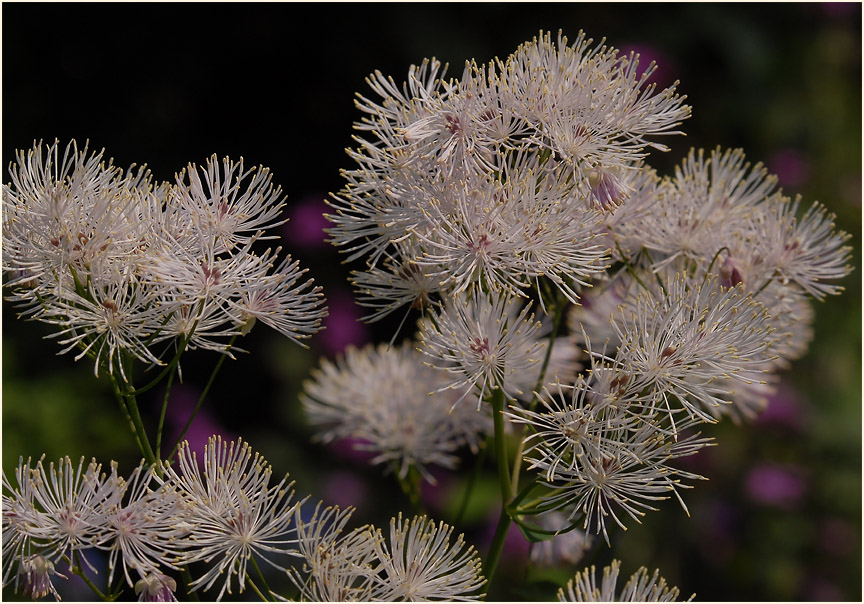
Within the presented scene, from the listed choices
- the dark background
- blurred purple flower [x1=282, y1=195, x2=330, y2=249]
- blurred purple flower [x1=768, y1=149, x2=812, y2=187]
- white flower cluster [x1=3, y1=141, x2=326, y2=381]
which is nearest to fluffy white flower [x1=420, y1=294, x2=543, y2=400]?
white flower cluster [x1=3, y1=141, x2=326, y2=381]

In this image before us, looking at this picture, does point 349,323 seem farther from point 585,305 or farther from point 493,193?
point 493,193

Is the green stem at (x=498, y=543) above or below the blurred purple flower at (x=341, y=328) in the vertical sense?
below

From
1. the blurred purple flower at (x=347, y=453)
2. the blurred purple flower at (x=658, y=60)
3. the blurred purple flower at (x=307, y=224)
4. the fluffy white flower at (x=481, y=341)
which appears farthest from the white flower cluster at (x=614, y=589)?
the blurred purple flower at (x=658, y=60)

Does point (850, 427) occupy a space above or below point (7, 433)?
above

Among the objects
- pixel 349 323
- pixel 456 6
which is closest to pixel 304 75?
pixel 456 6

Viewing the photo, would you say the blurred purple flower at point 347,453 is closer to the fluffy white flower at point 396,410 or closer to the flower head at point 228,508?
the fluffy white flower at point 396,410

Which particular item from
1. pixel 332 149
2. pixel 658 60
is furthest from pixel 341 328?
pixel 658 60

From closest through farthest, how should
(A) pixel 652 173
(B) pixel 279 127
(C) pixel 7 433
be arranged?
(A) pixel 652 173 < (C) pixel 7 433 < (B) pixel 279 127
